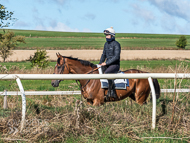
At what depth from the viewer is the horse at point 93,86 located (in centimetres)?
642

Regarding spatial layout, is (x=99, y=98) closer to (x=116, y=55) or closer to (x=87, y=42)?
(x=116, y=55)

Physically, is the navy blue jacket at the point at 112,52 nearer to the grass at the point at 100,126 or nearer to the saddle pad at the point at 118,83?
the saddle pad at the point at 118,83

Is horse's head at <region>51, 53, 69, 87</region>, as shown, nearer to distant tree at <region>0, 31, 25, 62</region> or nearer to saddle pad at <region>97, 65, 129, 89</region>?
saddle pad at <region>97, 65, 129, 89</region>

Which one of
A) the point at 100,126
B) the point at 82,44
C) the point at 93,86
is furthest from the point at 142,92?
the point at 82,44

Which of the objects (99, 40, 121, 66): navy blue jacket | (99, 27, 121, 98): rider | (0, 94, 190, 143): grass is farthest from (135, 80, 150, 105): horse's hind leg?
(0, 94, 190, 143): grass

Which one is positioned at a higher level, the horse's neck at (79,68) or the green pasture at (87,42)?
the green pasture at (87,42)

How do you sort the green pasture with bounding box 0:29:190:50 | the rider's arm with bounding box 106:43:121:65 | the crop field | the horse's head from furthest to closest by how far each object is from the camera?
the green pasture with bounding box 0:29:190:50 → the horse's head → the rider's arm with bounding box 106:43:121:65 → the crop field

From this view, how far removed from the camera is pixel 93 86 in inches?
255

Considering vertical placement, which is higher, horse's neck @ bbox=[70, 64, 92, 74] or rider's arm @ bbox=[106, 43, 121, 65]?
rider's arm @ bbox=[106, 43, 121, 65]

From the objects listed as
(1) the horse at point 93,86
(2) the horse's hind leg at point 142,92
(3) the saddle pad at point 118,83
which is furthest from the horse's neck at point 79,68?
(2) the horse's hind leg at point 142,92

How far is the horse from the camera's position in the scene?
21.1ft

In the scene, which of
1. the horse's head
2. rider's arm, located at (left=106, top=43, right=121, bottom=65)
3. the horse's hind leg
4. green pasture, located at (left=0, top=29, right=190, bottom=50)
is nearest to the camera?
rider's arm, located at (left=106, top=43, right=121, bottom=65)

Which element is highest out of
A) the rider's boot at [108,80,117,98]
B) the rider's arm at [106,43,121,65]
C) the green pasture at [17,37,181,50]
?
the green pasture at [17,37,181,50]

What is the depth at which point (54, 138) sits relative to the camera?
3.74 m
